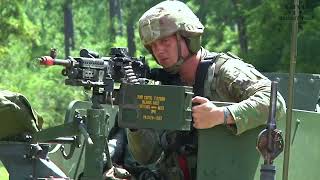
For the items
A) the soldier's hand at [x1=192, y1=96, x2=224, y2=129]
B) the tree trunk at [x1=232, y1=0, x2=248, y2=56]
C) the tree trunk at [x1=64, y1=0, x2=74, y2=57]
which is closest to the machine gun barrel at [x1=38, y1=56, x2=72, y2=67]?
the soldier's hand at [x1=192, y1=96, x2=224, y2=129]

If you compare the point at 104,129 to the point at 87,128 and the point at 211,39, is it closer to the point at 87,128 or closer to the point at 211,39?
the point at 87,128

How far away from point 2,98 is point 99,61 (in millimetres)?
524

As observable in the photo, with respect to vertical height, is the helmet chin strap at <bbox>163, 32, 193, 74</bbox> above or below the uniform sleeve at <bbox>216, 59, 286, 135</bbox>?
above

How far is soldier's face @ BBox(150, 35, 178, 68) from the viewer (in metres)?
4.91

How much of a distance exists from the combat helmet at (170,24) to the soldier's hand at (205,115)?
2.13ft

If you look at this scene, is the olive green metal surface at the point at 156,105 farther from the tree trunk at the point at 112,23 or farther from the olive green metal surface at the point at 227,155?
the tree trunk at the point at 112,23

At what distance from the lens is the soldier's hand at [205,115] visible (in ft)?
14.1

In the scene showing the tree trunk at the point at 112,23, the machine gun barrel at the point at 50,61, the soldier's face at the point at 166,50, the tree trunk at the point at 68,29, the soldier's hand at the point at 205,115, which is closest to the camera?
the machine gun barrel at the point at 50,61

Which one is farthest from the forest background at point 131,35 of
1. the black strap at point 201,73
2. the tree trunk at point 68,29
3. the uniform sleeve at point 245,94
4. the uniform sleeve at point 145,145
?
the uniform sleeve at point 145,145

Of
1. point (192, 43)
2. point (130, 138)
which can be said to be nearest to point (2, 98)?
point (130, 138)

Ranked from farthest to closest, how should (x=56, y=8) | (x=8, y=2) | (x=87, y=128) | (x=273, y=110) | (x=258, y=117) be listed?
(x=56, y=8)
(x=8, y=2)
(x=258, y=117)
(x=87, y=128)
(x=273, y=110)

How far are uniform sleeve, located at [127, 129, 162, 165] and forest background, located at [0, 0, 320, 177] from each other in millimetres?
795

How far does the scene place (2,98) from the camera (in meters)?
4.16

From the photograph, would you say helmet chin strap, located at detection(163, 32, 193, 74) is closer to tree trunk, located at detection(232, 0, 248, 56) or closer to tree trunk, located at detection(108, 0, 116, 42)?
tree trunk, located at detection(232, 0, 248, 56)
